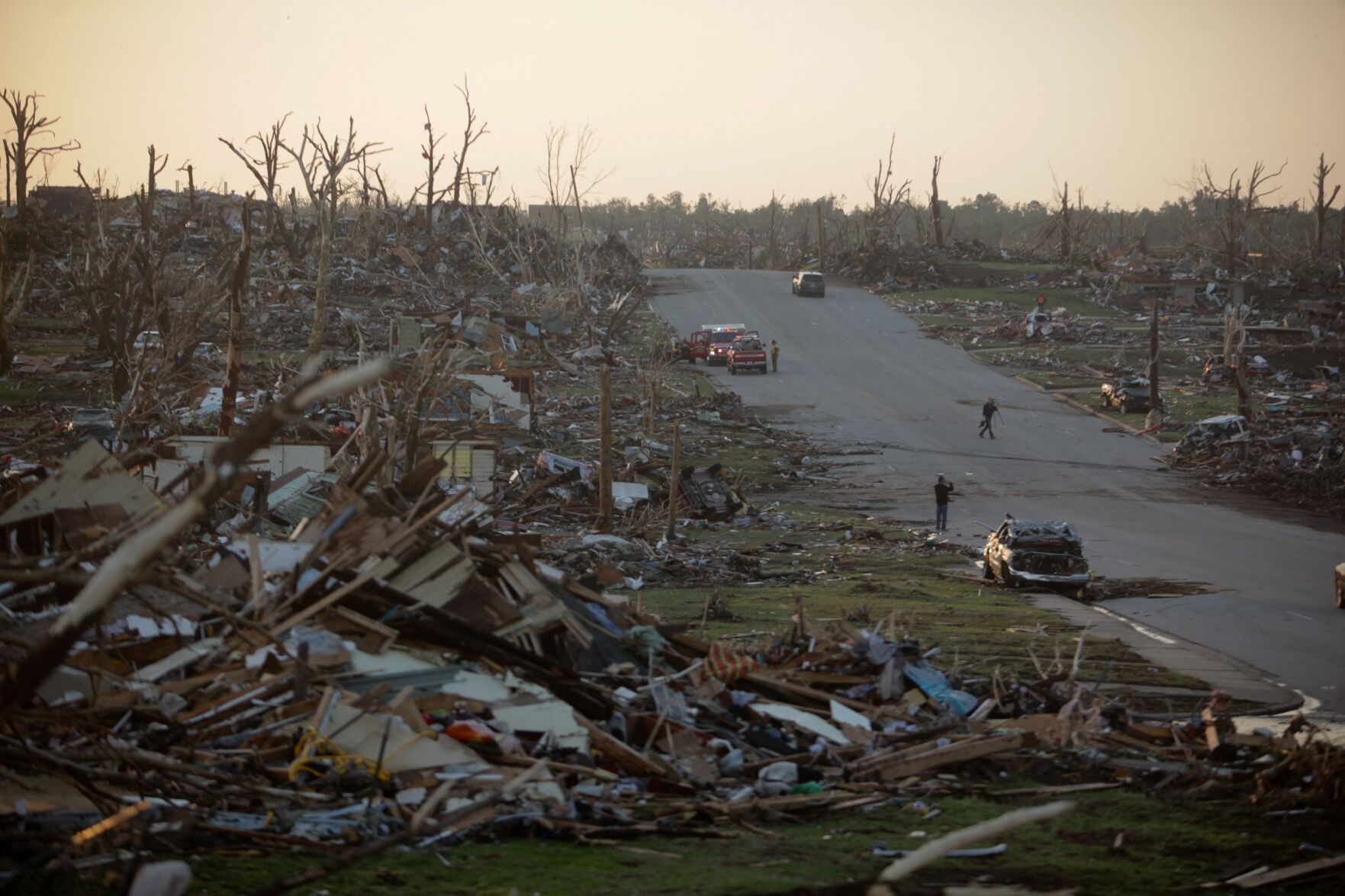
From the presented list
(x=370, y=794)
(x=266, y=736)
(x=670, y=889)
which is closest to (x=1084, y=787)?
(x=670, y=889)

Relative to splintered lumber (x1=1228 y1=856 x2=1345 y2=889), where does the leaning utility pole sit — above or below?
above

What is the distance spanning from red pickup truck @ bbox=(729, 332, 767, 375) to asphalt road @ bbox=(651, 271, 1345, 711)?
0.53 m

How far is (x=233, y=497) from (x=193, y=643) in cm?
1320

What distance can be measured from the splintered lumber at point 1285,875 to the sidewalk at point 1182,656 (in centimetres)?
611

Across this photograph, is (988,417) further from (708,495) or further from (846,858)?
(846,858)

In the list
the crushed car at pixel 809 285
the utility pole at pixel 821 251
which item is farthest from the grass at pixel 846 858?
the utility pole at pixel 821 251

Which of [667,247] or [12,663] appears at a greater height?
[667,247]

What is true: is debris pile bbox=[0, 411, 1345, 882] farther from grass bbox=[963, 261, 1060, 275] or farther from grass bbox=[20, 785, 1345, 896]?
grass bbox=[963, 261, 1060, 275]

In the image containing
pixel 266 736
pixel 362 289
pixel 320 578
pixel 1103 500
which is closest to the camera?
pixel 266 736

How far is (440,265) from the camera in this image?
193 ft

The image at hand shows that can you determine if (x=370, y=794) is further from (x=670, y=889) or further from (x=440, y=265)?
(x=440, y=265)

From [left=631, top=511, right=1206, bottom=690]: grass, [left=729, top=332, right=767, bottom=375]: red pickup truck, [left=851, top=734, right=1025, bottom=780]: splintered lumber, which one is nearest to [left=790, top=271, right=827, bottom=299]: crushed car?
[left=729, top=332, right=767, bottom=375]: red pickup truck

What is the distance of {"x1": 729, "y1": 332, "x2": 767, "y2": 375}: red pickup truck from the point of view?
50938 millimetres

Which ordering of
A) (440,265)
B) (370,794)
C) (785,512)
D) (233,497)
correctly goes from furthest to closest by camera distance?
(440,265), (785,512), (233,497), (370,794)
